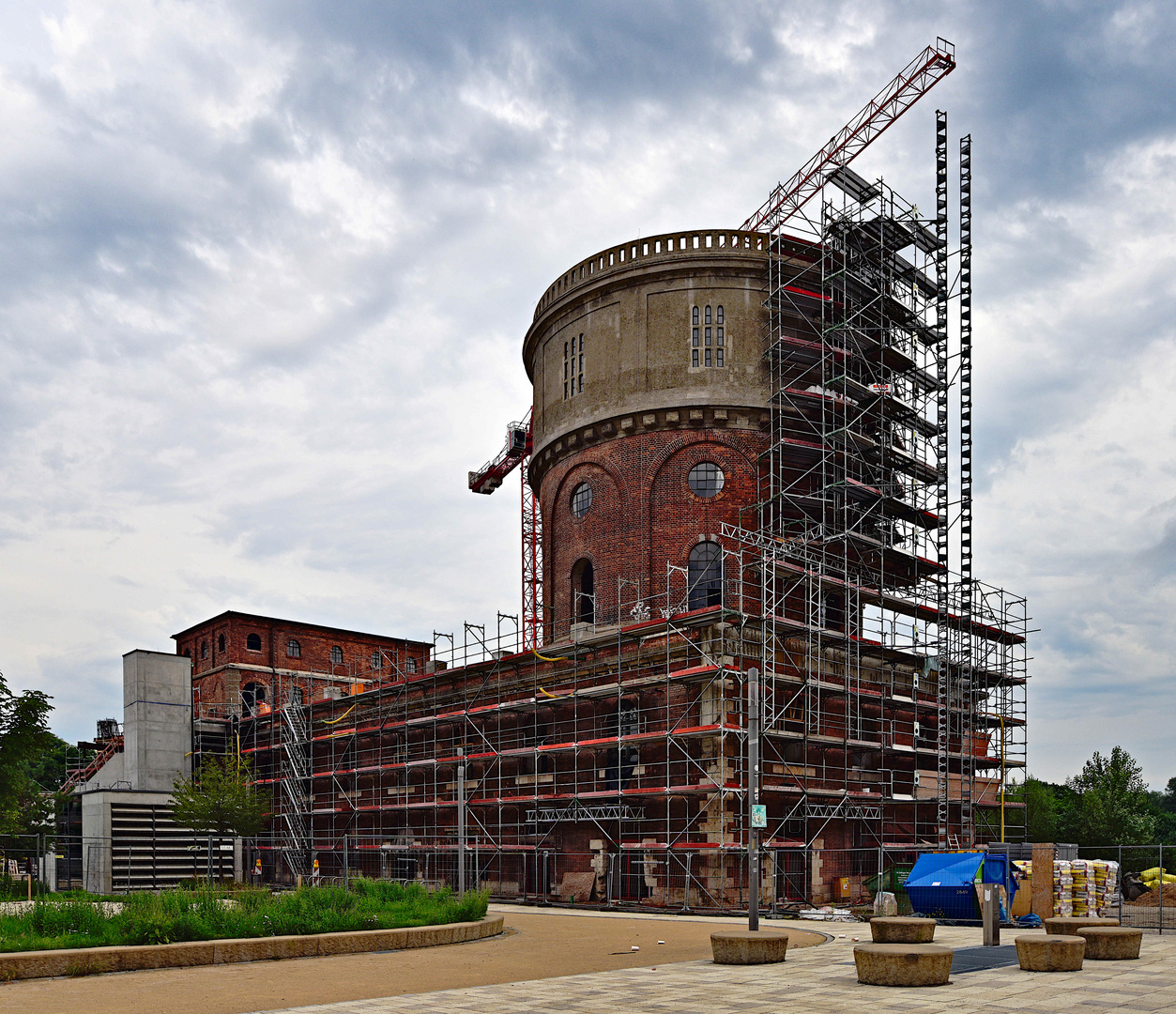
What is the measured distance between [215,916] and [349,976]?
12.3ft

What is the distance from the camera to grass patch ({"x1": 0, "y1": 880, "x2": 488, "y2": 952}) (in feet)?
57.2

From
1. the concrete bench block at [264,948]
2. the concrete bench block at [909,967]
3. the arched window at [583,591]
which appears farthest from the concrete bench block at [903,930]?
the arched window at [583,591]

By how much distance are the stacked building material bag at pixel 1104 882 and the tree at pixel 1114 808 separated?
24894mm

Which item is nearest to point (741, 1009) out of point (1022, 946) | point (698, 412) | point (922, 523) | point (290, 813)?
point (1022, 946)

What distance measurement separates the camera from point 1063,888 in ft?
87.5

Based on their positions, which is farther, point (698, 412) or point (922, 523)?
point (922, 523)

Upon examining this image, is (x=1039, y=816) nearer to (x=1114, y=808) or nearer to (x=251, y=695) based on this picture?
(x=1114, y=808)

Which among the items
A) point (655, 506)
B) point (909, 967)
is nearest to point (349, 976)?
point (909, 967)

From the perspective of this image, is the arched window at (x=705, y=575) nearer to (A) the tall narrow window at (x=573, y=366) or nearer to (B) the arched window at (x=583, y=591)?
(B) the arched window at (x=583, y=591)

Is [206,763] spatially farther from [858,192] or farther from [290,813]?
[858,192]

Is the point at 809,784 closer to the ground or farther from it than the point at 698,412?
closer to the ground

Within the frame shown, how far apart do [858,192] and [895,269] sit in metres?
2.98

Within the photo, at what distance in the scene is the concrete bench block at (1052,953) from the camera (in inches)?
634

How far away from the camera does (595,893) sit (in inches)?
1292
